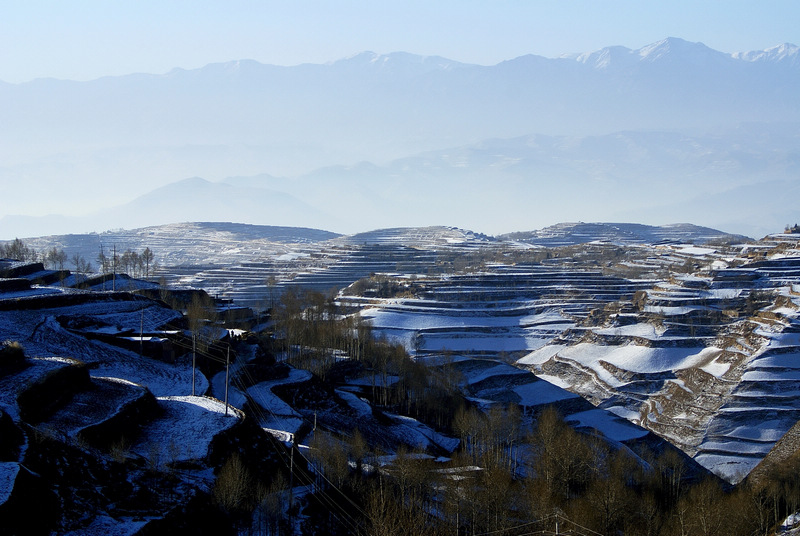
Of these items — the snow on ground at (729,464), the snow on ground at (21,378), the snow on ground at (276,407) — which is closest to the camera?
the snow on ground at (21,378)

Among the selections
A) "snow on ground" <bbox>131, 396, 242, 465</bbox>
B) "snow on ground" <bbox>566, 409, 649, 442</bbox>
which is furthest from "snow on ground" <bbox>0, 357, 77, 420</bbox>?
"snow on ground" <bbox>566, 409, 649, 442</bbox>

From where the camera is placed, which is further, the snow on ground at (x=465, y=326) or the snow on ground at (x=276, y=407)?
the snow on ground at (x=465, y=326)

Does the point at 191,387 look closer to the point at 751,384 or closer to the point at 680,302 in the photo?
Result: the point at 751,384

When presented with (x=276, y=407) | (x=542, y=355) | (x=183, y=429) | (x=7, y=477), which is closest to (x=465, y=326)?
(x=542, y=355)

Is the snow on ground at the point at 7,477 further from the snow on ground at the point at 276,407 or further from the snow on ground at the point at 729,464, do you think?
the snow on ground at the point at 729,464

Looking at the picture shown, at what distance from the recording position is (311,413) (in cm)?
4962

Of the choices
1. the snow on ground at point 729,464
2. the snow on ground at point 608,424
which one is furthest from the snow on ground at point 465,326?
the snow on ground at point 729,464

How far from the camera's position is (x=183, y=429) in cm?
3578

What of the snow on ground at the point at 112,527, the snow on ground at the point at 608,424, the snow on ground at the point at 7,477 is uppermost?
the snow on ground at the point at 7,477

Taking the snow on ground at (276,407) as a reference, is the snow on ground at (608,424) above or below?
below

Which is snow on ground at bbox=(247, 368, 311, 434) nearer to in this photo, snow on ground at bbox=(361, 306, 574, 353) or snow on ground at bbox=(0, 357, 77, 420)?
snow on ground at bbox=(0, 357, 77, 420)

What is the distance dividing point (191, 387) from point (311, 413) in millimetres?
6991

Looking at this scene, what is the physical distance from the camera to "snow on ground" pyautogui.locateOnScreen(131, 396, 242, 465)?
1305 inches

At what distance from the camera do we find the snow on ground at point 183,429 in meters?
33.2
